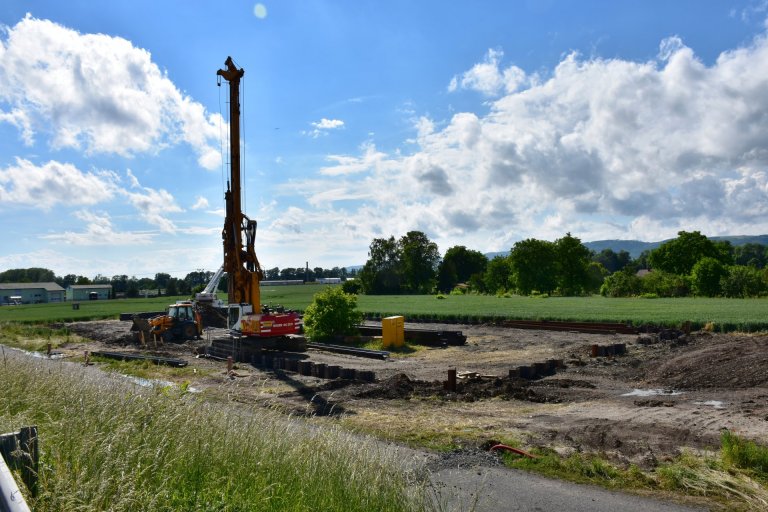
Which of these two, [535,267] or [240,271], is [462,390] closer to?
[240,271]

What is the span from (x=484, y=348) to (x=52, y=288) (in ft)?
393

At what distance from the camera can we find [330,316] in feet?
97.6

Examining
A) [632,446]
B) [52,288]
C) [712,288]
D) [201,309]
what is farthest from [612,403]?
[52,288]

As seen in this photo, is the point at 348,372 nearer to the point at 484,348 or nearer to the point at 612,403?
the point at 612,403

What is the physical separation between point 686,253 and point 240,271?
282 ft

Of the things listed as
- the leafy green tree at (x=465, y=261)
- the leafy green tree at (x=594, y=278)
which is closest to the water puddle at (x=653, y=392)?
the leafy green tree at (x=594, y=278)

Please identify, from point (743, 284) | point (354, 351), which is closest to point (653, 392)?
point (354, 351)

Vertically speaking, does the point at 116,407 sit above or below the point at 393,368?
above

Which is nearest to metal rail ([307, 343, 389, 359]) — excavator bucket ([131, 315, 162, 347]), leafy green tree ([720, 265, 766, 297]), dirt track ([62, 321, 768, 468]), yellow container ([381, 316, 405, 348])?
dirt track ([62, 321, 768, 468])

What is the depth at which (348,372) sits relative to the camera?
1789cm

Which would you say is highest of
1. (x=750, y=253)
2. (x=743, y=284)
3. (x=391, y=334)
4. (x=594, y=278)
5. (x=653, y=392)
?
(x=750, y=253)

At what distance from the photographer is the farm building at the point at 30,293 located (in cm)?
11306

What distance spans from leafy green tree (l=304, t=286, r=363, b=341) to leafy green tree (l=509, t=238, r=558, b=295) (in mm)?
64279

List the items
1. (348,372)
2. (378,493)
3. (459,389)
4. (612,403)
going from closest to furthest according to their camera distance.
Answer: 1. (378,493)
2. (612,403)
3. (459,389)
4. (348,372)
